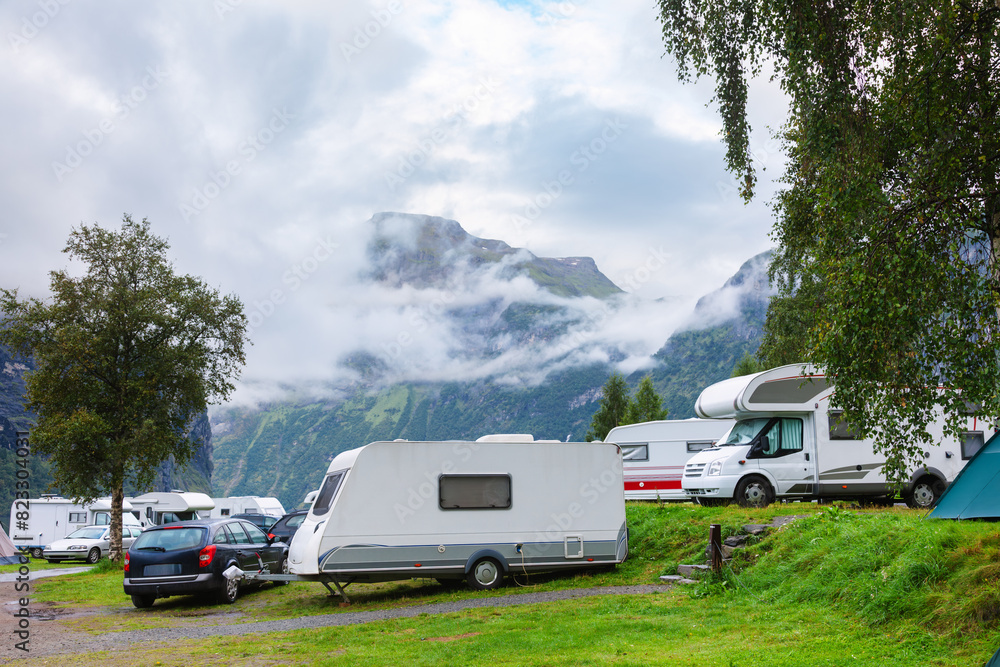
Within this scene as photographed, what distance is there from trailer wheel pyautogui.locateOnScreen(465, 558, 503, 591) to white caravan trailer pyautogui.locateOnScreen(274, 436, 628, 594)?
0.02m

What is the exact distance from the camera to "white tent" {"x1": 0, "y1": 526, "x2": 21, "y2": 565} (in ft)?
93.9

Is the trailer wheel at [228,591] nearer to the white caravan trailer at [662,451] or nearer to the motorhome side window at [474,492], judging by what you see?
the motorhome side window at [474,492]

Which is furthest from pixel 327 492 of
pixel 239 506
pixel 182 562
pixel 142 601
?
pixel 239 506

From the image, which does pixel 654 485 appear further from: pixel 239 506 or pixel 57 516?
pixel 239 506

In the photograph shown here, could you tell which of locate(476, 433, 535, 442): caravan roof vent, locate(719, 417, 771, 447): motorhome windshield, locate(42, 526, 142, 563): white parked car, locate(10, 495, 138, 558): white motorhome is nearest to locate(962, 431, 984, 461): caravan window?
locate(719, 417, 771, 447): motorhome windshield

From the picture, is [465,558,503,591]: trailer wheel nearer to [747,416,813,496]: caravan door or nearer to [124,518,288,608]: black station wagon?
[124,518,288,608]: black station wagon

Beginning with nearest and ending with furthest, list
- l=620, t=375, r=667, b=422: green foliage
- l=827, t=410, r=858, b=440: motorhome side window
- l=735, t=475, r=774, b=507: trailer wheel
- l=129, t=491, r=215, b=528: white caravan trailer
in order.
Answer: l=827, t=410, r=858, b=440: motorhome side window
l=735, t=475, r=774, b=507: trailer wheel
l=129, t=491, r=215, b=528: white caravan trailer
l=620, t=375, r=667, b=422: green foliage

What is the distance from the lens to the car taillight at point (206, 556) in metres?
13.2

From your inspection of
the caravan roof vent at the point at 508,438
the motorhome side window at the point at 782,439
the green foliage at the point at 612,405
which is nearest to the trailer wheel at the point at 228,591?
the caravan roof vent at the point at 508,438

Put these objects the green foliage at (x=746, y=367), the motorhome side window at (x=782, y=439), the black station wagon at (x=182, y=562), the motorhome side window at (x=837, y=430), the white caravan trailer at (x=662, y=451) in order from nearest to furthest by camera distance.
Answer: the black station wagon at (x=182, y=562) → the motorhome side window at (x=837, y=430) → the motorhome side window at (x=782, y=439) → the white caravan trailer at (x=662, y=451) → the green foliage at (x=746, y=367)

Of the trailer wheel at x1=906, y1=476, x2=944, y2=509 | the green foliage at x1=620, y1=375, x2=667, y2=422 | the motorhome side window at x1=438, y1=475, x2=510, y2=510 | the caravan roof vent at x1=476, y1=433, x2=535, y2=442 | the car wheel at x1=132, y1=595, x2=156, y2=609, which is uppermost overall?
the green foliage at x1=620, y1=375, x2=667, y2=422

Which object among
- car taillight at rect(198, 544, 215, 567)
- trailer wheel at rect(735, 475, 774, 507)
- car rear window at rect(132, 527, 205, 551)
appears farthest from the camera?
trailer wheel at rect(735, 475, 774, 507)

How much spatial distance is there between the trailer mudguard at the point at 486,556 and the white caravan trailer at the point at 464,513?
17 mm

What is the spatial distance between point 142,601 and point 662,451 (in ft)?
52.3
